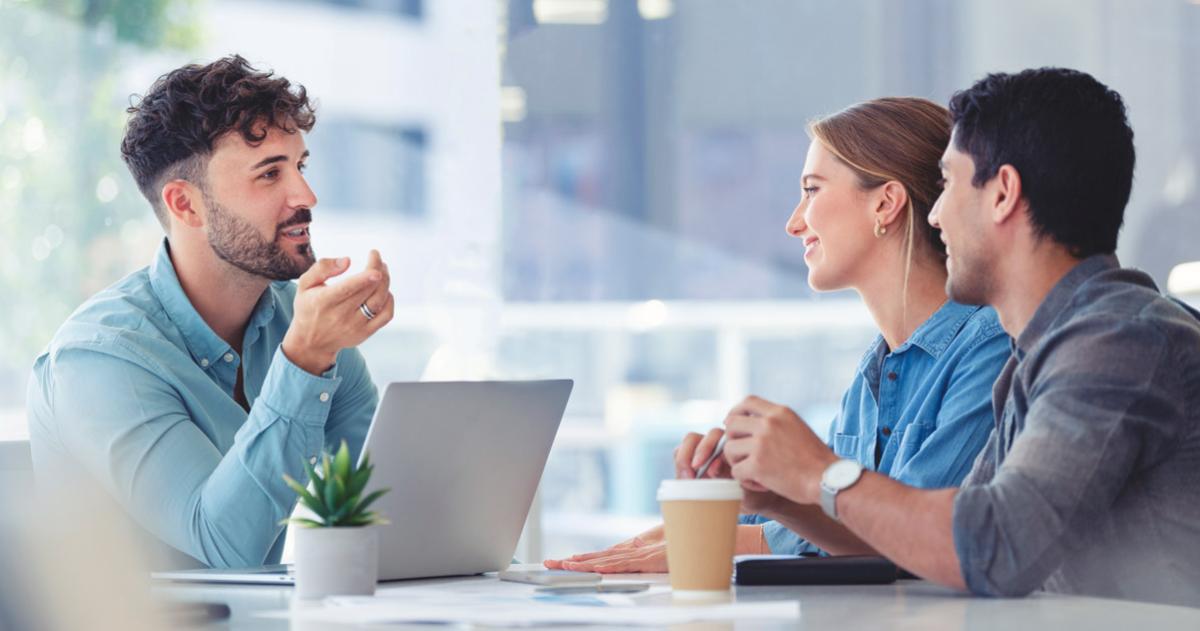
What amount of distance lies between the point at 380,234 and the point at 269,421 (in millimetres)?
3301

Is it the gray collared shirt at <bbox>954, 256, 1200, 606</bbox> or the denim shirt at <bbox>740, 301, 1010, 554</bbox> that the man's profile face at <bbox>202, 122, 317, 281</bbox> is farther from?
the gray collared shirt at <bbox>954, 256, 1200, 606</bbox>

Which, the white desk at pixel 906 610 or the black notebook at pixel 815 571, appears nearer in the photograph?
the white desk at pixel 906 610

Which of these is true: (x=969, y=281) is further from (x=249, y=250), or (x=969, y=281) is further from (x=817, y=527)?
(x=249, y=250)

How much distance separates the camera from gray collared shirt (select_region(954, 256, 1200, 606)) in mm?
1188

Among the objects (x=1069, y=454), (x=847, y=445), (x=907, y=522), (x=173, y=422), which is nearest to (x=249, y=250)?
(x=173, y=422)

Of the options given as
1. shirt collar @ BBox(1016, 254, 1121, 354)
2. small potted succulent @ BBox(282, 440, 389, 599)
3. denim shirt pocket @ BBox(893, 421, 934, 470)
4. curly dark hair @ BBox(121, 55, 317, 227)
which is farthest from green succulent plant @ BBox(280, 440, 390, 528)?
curly dark hair @ BBox(121, 55, 317, 227)

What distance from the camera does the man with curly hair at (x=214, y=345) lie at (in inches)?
68.4

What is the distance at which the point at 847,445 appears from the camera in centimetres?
201

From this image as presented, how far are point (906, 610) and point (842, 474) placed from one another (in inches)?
6.7

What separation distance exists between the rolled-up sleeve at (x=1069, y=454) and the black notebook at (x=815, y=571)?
14cm

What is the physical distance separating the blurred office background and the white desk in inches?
127

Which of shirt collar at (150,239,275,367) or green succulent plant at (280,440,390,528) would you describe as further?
shirt collar at (150,239,275,367)

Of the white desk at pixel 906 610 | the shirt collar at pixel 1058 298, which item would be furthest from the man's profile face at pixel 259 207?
the shirt collar at pixel 1058 298

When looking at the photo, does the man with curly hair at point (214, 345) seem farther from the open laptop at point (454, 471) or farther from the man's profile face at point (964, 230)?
the man's profile face at point (964, 230)
